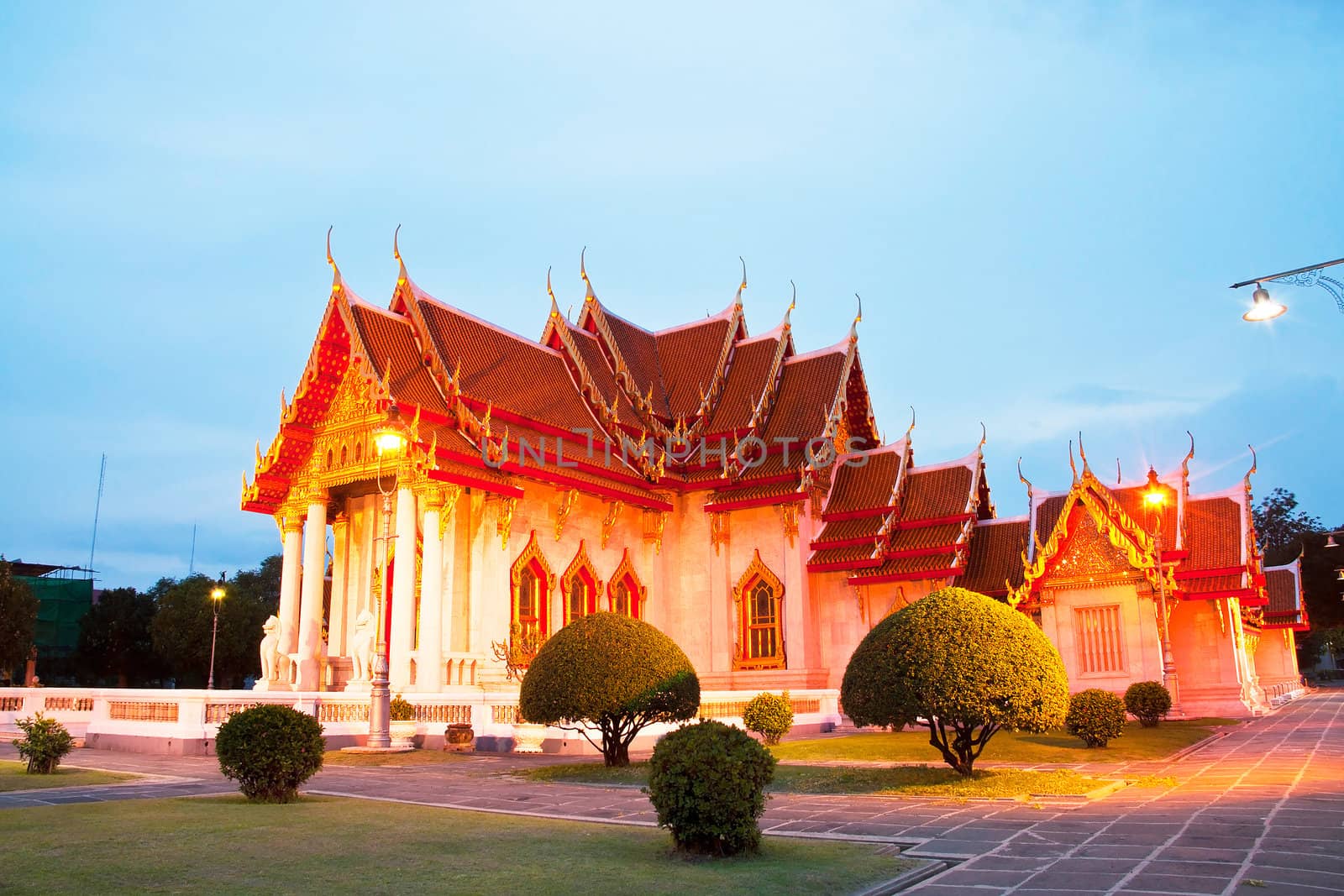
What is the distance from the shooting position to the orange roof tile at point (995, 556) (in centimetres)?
2753

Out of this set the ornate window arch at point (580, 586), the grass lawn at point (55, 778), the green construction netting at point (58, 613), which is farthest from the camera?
the green construction netting at point (58, 613)

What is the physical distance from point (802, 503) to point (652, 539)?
167 inches

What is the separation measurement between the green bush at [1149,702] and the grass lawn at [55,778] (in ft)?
55.9

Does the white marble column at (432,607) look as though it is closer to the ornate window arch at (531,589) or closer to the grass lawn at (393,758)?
the ornate window arch at (531,589)

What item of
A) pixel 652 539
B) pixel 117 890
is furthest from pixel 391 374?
pixel 117 890

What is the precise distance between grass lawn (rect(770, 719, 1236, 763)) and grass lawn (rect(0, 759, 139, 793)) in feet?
29.7

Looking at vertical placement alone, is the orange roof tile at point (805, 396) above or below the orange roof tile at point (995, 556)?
above

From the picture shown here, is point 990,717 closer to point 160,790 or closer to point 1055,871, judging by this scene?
point 1055,871

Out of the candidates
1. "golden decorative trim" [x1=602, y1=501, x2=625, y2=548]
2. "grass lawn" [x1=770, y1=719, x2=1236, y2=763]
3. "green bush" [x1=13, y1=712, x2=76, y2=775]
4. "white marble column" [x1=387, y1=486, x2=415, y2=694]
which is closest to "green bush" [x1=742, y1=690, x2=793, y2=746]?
"grass lawn" [x1=770, y1=719, x2=1236, y2=763]

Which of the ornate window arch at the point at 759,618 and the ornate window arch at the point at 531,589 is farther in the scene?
the ornate window arch at the point at 759,618

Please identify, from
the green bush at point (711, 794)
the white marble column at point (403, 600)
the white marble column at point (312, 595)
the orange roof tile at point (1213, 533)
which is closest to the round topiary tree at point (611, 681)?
the green bush at point (711, 794)

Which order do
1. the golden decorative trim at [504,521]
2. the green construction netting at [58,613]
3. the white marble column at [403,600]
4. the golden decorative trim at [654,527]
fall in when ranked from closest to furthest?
1. the white marble column at [403,600]
2. the golden decorative trim at [504,521]
3. the golden decorative trim at [654,527]
4. the green construction netting at [58,613]

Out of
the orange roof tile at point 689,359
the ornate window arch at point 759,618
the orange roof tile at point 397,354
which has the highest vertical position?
the orange roof tile at point 689,359

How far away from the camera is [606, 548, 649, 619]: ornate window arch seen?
27.4 m
